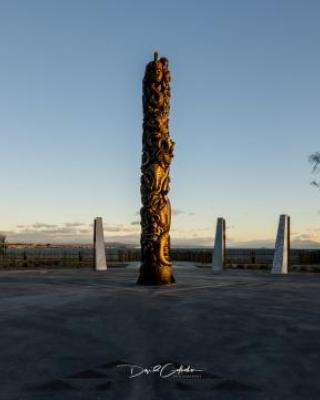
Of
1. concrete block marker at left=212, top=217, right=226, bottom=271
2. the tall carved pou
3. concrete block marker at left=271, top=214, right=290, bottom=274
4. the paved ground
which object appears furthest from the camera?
concrete block marker at left=212, top=217, right=226, bottom=271

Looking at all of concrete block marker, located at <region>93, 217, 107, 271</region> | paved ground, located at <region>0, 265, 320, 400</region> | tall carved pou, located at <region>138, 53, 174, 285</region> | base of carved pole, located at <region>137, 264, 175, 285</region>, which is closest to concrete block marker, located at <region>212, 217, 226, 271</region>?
concrete block marker, located at <region>93, 217, 107, 271</region>

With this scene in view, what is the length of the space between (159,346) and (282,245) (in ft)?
60.6

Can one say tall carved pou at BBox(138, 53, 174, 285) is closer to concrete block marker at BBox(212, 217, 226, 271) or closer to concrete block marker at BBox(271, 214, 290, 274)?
concrete block marker at BBox(271, 214, 290, 274)

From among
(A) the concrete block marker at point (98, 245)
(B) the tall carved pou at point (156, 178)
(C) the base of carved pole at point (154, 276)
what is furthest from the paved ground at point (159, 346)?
(A) the concrete block marker at point (98, 245)

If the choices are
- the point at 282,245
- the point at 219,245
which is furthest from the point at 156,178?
the point at 219,245

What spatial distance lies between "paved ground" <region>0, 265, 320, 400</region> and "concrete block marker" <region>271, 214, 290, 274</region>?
12752 mm

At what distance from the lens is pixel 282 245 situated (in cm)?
2456

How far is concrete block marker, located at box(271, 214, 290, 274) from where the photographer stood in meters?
24.5

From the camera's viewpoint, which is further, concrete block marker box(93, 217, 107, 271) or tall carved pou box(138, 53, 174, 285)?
concrete block marker box(93, 217, 107, 271)

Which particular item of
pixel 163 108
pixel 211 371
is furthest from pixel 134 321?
pixel 163 108

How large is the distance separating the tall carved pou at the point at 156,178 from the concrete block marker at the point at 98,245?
8.17 metres

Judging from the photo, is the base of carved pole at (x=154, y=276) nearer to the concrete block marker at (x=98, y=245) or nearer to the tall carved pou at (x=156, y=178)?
the tall carved pou at (x=156, y=178)

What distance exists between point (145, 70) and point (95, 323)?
11127 mm

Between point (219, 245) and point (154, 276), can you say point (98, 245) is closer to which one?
point (219, 245)
